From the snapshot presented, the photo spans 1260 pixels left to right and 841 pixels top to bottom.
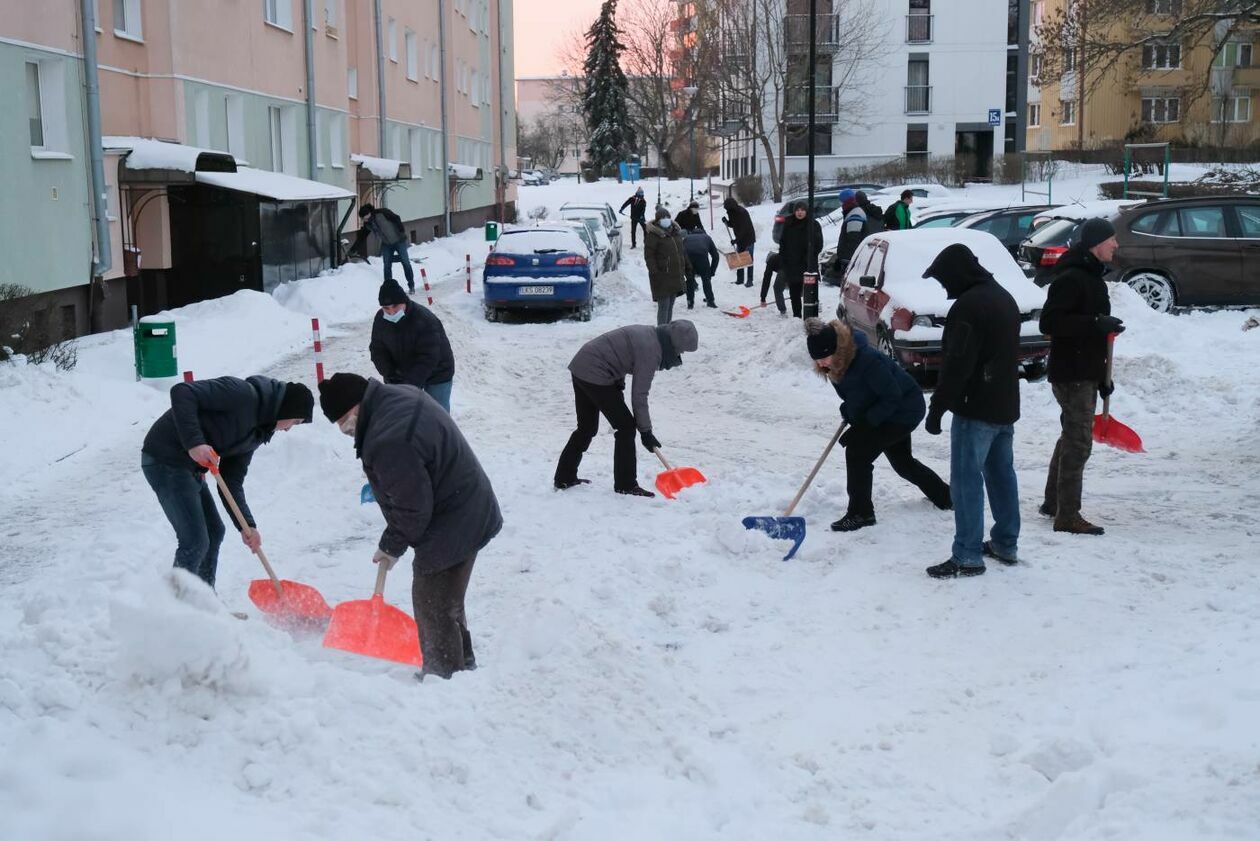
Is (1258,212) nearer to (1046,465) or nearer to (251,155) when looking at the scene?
(1046,465)

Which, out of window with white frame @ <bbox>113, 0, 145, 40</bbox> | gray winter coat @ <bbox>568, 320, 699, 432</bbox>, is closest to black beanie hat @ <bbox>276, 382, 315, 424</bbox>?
gray winter coat @ <bbox>568, 320, 699, 432</bbox>

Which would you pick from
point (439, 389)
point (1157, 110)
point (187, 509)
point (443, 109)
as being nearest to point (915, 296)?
point (439, 389)

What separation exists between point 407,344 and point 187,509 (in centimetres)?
329

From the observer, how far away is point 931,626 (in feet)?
21.7

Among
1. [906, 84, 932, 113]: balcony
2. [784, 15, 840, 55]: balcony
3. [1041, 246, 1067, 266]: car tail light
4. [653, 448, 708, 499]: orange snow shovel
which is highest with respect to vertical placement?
[784, 15, 840, 55]: balcony

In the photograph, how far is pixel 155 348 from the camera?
1310 centimetres

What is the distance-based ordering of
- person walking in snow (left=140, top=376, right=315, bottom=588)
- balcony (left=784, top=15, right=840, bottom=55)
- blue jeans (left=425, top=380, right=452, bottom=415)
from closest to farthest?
person walking in snow (left=140, top=376, right=315, bottom=588), blue jeans (left=425, top=380, right=452, bottom=415), balcony (left=784, top=15, right=840, bottom=55)

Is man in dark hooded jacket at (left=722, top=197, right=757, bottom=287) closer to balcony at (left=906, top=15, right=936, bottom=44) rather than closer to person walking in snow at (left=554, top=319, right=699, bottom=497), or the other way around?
person walking in snow at (left=554, top=319, right=699, bottom=497)

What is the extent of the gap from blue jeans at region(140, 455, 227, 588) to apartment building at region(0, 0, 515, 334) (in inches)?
328

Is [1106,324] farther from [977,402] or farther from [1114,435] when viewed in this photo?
[1114,435]

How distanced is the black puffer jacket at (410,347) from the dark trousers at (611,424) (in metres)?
1.10

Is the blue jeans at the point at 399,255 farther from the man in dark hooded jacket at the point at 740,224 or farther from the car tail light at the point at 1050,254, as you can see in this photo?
the car tail light at the point at 1050,254

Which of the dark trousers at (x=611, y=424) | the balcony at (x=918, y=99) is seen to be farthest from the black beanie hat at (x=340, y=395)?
the balcony at (x=918, y=99)

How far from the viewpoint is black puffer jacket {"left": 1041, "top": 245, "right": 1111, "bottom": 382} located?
7.80 meters
